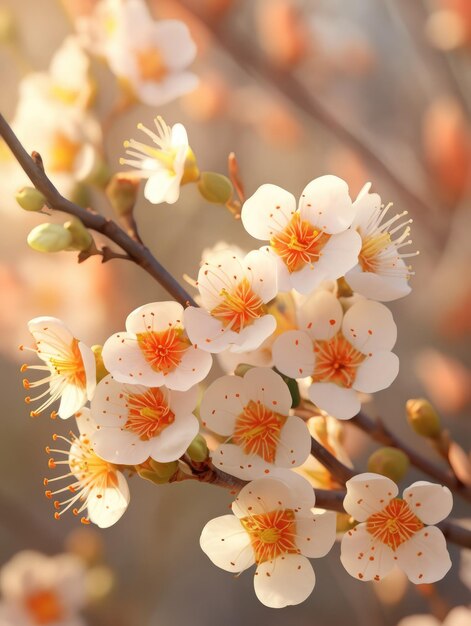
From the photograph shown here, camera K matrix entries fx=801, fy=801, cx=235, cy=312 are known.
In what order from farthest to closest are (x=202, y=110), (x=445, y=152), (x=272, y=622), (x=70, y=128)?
1. (x=272, y=622)
2. (x=202, y=110)
3. (x=445, y=152)
4. (x=70, y=128)

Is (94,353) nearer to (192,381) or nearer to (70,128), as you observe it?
(192,381)

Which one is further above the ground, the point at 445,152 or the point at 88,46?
the point at 88,46

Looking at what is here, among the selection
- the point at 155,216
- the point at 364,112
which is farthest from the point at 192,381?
the point at 364,112

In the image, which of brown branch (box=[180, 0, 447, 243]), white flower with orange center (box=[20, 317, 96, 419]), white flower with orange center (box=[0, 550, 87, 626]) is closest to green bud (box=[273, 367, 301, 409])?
white flower with orange center (box=[20, 317, 96, 419])

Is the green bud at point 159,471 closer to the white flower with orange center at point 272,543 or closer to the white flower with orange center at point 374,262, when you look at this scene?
the white flower with orange center at point 272,543

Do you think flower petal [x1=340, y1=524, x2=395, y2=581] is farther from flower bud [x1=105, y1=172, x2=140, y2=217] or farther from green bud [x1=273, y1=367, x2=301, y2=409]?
flower bud [x1=105, y1=172, x2=140, y2=217]

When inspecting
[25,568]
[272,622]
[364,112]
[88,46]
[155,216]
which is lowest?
[272,622]

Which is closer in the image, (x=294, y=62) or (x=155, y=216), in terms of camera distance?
(x=294, y=62)

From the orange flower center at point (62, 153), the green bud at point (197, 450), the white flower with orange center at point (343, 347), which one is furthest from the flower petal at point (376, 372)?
the orange flower center at point (62, 153)
